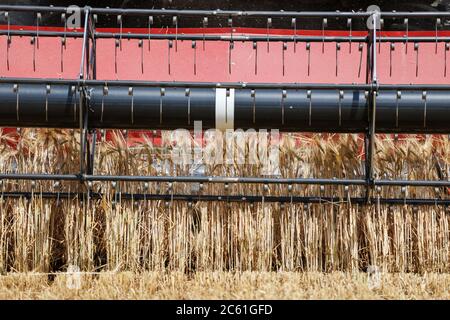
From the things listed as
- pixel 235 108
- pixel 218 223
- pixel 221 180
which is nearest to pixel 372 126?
pixel 235 108

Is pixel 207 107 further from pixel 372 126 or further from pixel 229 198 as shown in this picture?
pixel 372 126

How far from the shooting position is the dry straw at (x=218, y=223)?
A: 3.54 metres

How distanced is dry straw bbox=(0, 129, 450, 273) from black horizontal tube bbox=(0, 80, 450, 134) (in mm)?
209

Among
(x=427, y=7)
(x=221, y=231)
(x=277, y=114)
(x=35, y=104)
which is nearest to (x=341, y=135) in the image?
(x=277, y=114)

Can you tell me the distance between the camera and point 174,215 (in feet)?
11.8

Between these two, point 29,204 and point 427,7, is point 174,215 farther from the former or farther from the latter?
point 427,7

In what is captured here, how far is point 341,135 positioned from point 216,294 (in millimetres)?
1251

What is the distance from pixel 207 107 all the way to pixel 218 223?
0.61 metres

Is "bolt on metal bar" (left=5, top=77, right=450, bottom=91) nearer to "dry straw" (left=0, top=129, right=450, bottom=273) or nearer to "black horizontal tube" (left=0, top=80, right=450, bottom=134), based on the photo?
"black horizontal tube" (left=0, top=80, right=450, bottom=134)

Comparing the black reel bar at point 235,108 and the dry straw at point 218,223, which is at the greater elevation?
the black reel bar at point 235,108

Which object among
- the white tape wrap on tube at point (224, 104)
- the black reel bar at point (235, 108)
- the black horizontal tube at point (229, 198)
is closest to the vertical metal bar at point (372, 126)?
the black reel bar at point (235, 108)

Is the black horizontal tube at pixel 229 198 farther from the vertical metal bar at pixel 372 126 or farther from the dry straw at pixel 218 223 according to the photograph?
the vertical metal bar at pixel 372 126

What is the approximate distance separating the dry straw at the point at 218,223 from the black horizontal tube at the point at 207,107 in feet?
0.69

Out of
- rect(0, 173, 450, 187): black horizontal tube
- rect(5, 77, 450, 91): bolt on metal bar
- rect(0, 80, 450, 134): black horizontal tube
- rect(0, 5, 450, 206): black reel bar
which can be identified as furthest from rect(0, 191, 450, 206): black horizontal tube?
rect(5, 77, 450, 91): bolt on metal bar
